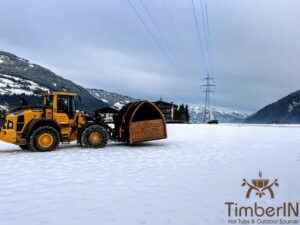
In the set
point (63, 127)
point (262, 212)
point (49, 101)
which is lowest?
point (262, 212)

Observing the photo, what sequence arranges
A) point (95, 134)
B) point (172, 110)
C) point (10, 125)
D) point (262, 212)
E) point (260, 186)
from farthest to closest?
point (172, 110) < point (95, 134) < point (10, 125) < point (260, 186) < point (262, 212)

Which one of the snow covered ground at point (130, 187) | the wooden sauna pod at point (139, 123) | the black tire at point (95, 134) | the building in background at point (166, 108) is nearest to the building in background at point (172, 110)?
the building in background at point (166, 108)

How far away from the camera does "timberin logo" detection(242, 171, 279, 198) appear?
715cm

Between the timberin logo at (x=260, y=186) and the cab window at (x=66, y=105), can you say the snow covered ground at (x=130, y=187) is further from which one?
the cab window at (x=66, y=105)

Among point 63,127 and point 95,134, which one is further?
point 95,134

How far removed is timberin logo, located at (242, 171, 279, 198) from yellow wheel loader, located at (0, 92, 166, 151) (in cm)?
826

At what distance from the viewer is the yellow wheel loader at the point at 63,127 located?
1366cm

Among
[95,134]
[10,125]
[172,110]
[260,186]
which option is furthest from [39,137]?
[172,110]

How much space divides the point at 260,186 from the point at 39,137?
9196 millimetres

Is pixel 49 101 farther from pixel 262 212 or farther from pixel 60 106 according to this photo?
pixel 262 212

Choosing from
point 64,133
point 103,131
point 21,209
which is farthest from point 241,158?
point 21,209

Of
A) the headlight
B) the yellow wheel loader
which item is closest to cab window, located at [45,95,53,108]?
the yellow wheel loader

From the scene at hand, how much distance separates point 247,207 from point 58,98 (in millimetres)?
10641

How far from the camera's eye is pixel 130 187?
7.53 meters
